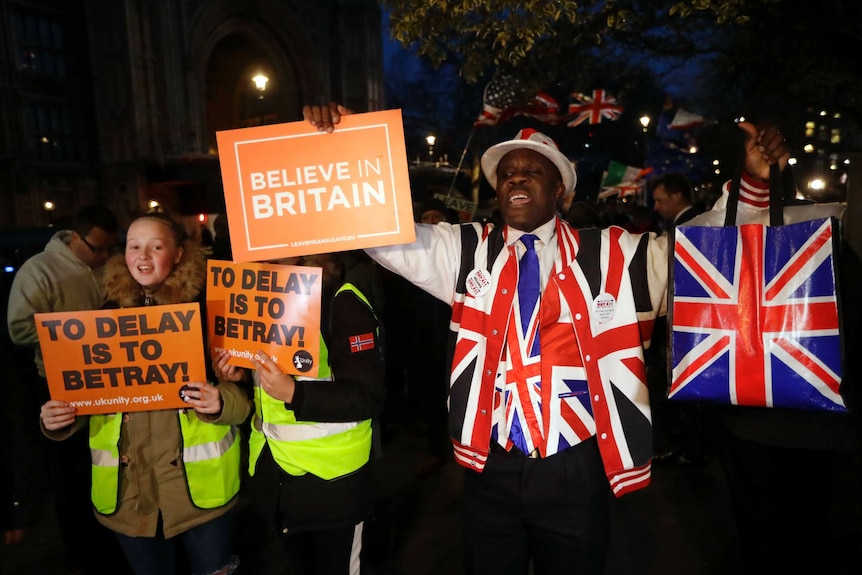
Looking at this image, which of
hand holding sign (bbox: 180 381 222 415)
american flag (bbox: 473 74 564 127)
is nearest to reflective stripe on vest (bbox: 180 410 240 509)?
hand holding sign (bbox: 180 381 222 415)

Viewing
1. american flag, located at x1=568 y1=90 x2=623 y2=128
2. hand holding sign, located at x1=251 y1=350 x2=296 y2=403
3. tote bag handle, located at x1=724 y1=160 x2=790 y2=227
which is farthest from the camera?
american flag, located at x1=568 y1=90 x2=623 y2=128

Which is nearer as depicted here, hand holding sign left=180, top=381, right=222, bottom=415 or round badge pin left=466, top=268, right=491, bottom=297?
round badge pin left=466, top=268, right=491, bottom=297

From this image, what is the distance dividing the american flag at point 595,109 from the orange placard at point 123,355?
12673mm

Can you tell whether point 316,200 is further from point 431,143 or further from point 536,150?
point 431,143

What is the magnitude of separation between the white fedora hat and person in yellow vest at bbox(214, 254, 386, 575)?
31.3 inches

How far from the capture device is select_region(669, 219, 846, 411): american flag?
6.66 ft

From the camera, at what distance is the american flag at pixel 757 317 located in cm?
203

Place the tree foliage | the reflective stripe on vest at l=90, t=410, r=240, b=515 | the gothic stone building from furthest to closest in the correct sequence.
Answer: the gothic stone building, the tree foliage, the reflective stripe on vest at l=90, t=410, r=240, b=515

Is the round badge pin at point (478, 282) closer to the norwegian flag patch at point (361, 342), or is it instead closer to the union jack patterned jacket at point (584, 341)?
the union jack patterned jacket at point (584, 341)

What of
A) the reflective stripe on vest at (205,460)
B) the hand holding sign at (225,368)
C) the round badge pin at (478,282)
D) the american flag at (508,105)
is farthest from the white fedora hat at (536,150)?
the american flag at (508,105)

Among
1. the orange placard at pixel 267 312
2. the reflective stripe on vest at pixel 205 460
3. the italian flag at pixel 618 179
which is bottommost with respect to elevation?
the reflective stripe on vest at pixel 205 460

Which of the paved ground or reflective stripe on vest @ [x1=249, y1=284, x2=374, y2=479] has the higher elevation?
reflective stripe on vest @ [x1=249, y1=284, x2=374, y2=479]

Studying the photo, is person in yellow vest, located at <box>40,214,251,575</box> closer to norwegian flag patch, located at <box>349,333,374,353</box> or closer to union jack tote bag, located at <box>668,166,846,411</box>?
norwegian flag patch, located at <box>349,333,374,353</box>

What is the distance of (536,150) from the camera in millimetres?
2469
